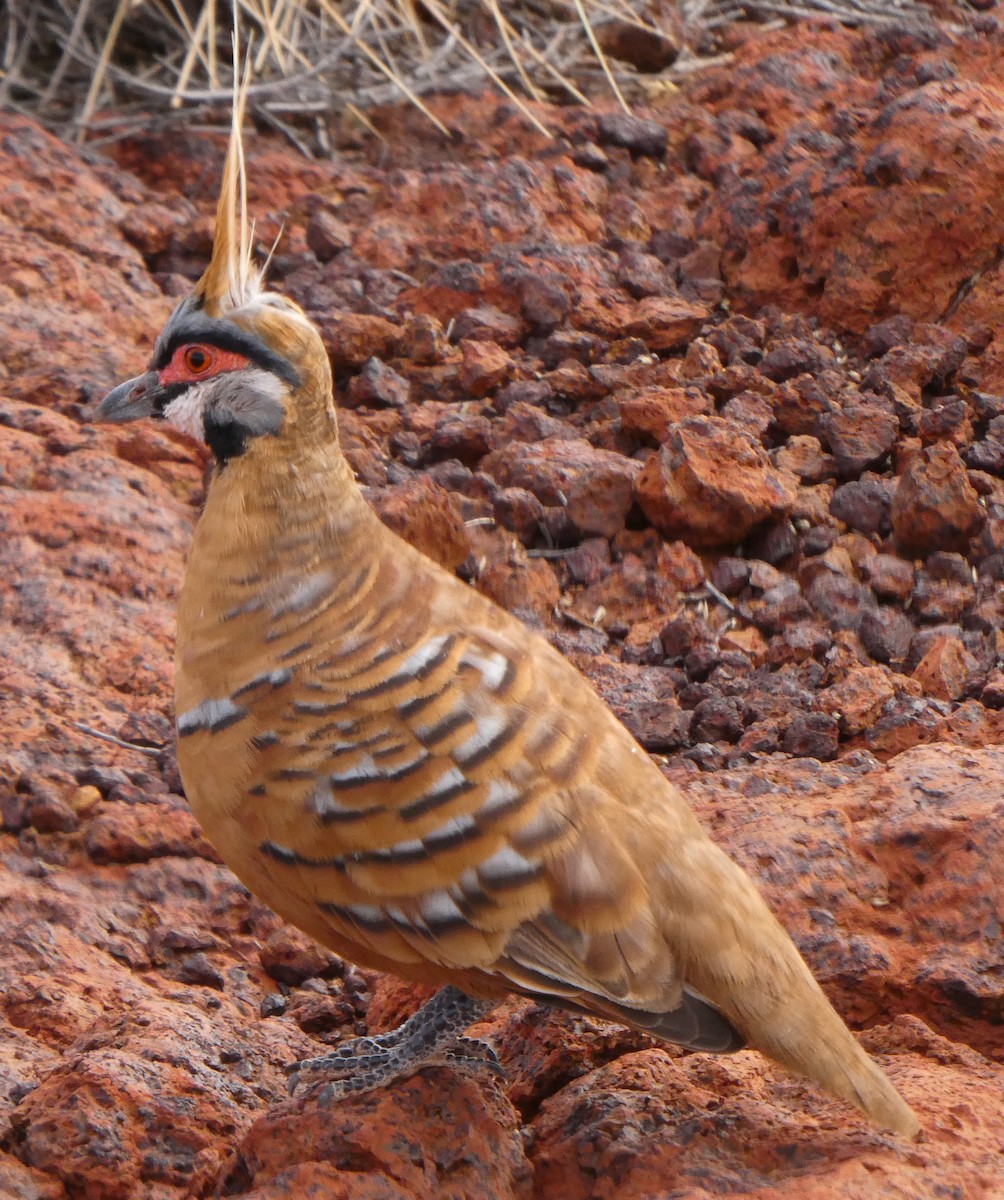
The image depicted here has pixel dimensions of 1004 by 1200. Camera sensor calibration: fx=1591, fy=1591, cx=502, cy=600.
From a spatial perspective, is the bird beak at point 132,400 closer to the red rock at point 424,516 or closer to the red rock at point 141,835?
the red rock at point 141,835

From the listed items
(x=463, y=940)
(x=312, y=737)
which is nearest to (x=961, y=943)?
(x=463, y=940)

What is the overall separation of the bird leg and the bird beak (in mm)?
1511

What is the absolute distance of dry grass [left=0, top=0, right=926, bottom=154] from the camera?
7340mm

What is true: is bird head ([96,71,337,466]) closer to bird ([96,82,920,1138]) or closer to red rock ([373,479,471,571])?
bird ([96,82,920,1138])


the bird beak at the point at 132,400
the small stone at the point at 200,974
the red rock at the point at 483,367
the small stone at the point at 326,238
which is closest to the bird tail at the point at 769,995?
the small stone at the point at 200,974

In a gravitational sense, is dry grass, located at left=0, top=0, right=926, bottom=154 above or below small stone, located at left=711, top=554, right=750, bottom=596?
above

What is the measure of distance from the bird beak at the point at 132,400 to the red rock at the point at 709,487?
204cm

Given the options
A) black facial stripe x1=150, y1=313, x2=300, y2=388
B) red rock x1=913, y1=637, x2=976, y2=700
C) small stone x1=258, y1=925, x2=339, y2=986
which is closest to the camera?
black facial stripe x1=150, y1=313, x2=300, y2=388

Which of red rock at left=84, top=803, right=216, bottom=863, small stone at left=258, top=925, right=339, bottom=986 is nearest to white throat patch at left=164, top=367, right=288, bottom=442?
red rock at left=84, top=803, right=216, bottom=863

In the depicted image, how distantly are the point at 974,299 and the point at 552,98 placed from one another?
2750 millimetres

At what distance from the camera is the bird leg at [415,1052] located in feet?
10.6

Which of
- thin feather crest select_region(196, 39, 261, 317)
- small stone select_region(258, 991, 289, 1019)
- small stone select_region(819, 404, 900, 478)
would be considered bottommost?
small stone select_region(258, 991, 289, 1019)

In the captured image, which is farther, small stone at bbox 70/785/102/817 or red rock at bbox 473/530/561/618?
red rock at bbox 473/530/561/618

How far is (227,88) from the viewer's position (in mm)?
7453
